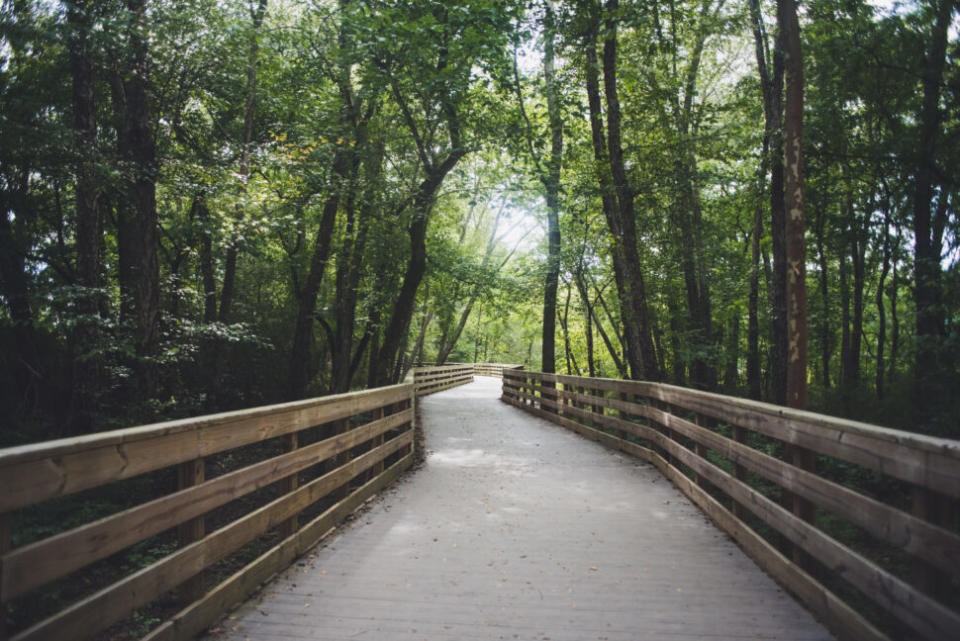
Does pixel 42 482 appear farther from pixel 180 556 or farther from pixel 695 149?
pixel 695 149

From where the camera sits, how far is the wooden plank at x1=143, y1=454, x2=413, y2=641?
259 cm

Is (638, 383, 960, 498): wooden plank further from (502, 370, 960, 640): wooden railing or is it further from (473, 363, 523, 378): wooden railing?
(473, 363, 523, 378): wooden railing

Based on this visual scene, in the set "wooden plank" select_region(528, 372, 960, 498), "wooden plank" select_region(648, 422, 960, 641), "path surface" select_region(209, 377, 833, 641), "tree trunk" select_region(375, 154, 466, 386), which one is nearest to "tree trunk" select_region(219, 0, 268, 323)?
"tree trunk" select_region(375, 154, 466, 386)

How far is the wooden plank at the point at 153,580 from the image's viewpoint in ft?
6.39

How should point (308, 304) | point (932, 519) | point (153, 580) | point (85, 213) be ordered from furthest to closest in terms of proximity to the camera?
point (308, 304)
point (85, 213)
point (153, 580)
point (932, 519)

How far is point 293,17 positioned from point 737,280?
13747 millimetres

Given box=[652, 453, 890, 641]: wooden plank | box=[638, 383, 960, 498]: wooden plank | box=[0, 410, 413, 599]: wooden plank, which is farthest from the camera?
box=[652, 453, 890, 641]: wooden plank

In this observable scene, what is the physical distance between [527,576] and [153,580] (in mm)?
2195

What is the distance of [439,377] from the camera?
22.8 metres

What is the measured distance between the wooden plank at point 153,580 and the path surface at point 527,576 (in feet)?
1.23

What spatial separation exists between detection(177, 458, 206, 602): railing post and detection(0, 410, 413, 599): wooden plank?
6cm

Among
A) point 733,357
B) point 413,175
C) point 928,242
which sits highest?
point 413,175

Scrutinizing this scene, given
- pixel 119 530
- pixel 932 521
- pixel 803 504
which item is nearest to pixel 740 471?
pixel 803 504

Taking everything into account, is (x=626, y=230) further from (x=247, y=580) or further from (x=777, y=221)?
(x=247, y=580)
